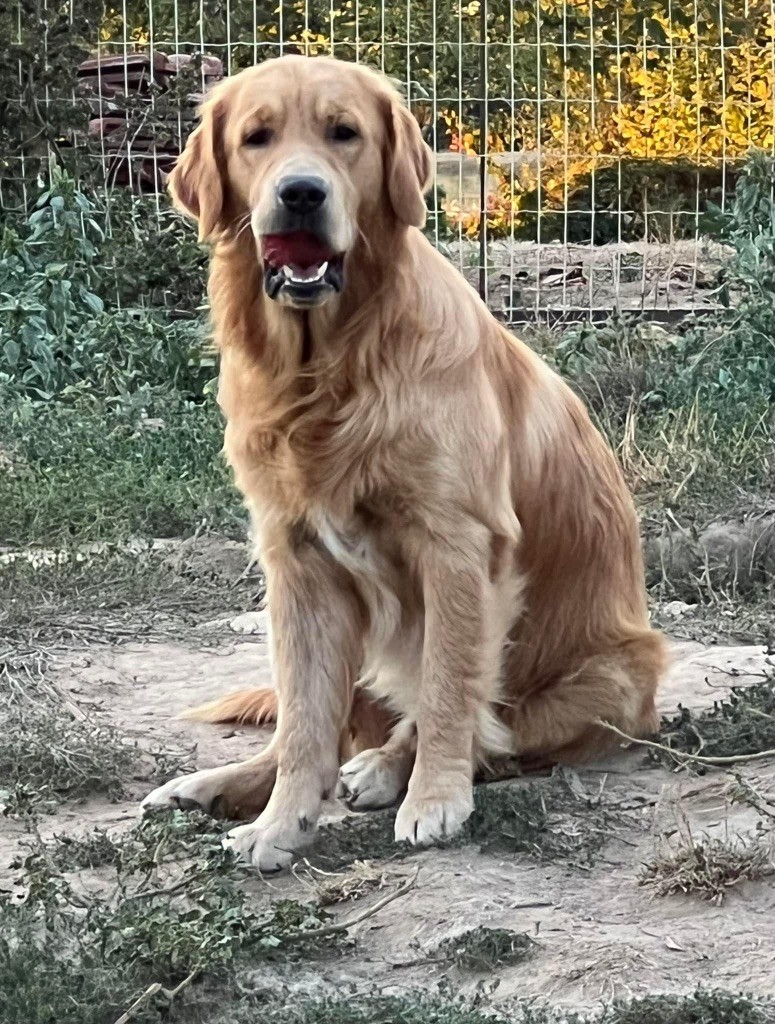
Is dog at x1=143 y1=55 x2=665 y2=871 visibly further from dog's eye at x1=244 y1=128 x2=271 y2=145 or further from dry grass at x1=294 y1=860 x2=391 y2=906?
dry grass at x1=294 y1=860 x2=391 y2=906

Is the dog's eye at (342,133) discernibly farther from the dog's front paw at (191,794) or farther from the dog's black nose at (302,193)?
the dog's front paw at (191,794)

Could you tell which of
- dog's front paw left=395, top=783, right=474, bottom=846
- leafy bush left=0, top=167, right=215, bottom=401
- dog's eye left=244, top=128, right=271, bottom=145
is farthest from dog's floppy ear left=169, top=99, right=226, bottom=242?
leafy bush left=0, top=167, right=215, bottom=401

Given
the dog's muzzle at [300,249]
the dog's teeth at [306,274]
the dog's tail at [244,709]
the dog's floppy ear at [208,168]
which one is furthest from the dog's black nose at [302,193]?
the dog's tail at [244,709]

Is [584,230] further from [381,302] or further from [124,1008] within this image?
[124,1008]

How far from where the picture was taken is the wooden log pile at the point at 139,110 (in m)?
8.98

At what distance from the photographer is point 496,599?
365cm

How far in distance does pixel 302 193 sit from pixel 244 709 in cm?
160

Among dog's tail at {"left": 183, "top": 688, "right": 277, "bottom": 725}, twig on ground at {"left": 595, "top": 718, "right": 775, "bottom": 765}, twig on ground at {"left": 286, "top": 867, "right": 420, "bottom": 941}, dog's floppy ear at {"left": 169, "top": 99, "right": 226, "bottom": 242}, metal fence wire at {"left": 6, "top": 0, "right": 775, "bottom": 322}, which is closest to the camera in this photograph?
twig on ground at {"left": 286, "top": 867, "right": 420, "bottom": 941}

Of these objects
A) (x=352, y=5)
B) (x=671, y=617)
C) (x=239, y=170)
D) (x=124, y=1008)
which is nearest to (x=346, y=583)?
(x=239, y=170)

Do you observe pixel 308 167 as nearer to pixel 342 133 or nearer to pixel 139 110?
pixel 342 133

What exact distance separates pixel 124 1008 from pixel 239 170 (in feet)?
6.20

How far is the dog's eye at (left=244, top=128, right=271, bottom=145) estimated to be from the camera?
11.4 ft

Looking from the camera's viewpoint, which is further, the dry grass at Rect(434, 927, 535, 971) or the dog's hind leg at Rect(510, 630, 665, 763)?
the dog's hind leg at Rect(510, 630, 665, 763)

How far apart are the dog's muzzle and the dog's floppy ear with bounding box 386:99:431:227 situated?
0.19m
